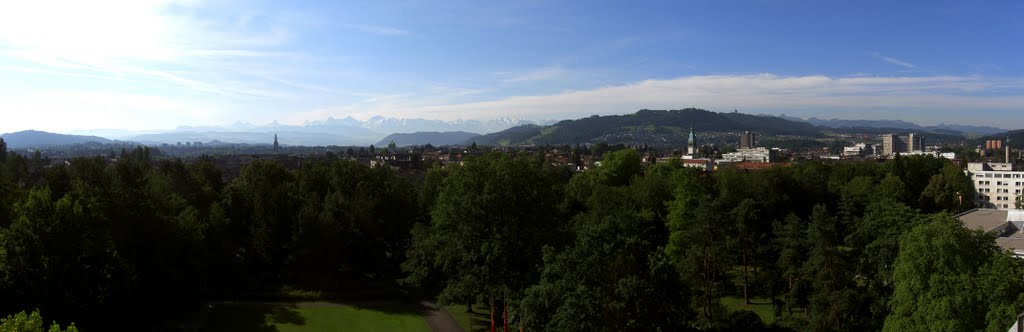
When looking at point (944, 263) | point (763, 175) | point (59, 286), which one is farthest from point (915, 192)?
point (59, 286)

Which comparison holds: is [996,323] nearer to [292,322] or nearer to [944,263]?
[944,263]

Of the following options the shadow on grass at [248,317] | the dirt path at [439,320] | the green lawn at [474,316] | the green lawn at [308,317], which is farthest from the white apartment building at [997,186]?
the shadow on grass at [248,317]

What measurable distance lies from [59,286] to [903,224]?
28076mm

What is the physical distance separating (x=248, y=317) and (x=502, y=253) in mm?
11200

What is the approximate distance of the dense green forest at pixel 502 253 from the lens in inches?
612

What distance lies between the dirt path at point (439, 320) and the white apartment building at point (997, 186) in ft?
237

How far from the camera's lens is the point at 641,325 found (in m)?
15.2

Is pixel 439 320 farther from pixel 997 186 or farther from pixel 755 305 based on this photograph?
pixel 997 186

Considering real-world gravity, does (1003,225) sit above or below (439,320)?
above

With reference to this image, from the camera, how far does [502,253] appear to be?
20797 millimetres

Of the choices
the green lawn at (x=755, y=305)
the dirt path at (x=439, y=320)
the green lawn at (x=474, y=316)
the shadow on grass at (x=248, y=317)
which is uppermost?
the shadow on grass at (x=248, y=317)

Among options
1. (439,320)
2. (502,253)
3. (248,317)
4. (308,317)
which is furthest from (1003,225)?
(248,317)

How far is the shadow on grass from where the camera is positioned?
2341 centimetres

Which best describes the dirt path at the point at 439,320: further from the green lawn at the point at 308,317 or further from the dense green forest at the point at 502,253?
the dense green forest at the point at 502,253
